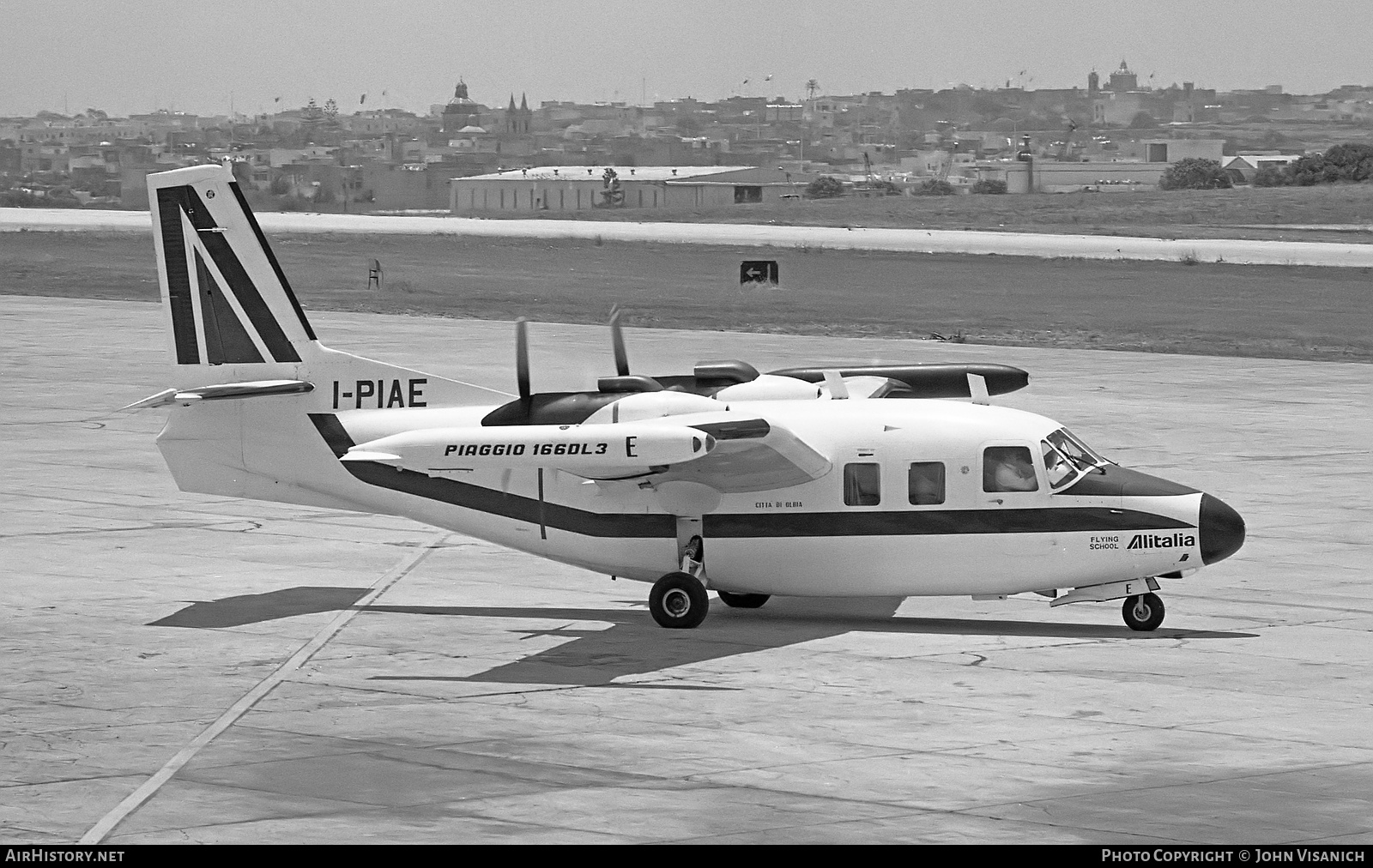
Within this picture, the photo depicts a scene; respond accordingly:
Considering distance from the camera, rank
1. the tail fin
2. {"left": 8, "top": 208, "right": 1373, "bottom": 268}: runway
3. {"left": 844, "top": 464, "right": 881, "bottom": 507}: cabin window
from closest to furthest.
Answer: {"left": 844, "top": 464, "right": 881, "bottom": 507}: cabin window, the tail fin, {"left": 8, "top": 208, "right": 1373, "bottom": 268}: runway

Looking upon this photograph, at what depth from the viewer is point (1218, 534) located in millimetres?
21391

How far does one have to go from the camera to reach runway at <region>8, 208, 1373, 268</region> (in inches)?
3691

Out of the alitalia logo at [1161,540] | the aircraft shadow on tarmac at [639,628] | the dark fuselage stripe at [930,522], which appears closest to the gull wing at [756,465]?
the dark fuselage stripe at [930,522]

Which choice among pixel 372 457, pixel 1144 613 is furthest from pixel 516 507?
pixel 1144 613

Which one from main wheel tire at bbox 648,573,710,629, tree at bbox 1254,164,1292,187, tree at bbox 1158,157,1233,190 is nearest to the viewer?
main wheel tire at bbox 648,573,710,629

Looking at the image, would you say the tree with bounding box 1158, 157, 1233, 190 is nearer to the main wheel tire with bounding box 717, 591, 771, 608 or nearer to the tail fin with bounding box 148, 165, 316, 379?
the main wheel tire with bounding box 717, 591, 771, 608

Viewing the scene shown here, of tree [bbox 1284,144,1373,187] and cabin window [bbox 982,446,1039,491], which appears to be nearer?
cabin window [bbox 982,446,1039,491]

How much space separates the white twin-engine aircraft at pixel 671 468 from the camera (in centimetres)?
2148

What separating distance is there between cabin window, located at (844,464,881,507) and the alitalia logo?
2971 mm

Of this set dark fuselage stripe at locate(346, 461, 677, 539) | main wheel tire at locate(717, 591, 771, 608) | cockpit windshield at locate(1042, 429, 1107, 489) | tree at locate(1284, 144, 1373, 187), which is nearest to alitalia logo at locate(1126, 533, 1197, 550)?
cockpit windshield at locate(1042, 429, 1107, 489)

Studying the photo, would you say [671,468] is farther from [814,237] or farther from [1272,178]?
[1272,178]

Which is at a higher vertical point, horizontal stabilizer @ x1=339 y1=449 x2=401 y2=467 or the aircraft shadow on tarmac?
horizontal stabilizer @ x1=339 y1=449 x2=401 y2=467
